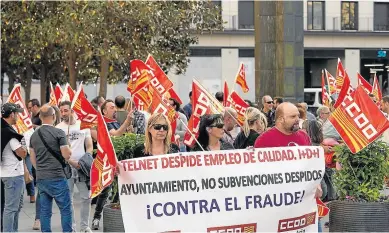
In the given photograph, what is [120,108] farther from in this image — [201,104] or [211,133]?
[211,133]

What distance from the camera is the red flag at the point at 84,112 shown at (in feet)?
35.9

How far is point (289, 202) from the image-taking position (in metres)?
6.19

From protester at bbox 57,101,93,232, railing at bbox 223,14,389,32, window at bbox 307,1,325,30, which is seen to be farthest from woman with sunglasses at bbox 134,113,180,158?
railing at bbox 223,14,389,32

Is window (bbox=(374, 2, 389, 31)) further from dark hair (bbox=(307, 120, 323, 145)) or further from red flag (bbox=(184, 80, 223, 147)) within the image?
red flag (bbox=(184, 80, 223, 147))

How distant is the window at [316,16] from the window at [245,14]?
3.23 m

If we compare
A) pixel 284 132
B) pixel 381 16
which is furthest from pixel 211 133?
pixel 381 16

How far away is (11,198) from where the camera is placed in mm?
8984

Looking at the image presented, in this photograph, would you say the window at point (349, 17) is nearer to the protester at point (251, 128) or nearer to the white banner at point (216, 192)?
the protester at point (251, 128)

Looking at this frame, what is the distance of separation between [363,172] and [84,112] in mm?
3812

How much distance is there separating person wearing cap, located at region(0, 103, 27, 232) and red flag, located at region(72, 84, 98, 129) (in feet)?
6.25

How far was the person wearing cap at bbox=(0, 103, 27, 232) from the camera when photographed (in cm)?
893

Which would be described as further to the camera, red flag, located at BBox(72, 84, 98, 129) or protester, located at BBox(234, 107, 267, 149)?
red flag, located at BBox(72, 84, 98, 129)

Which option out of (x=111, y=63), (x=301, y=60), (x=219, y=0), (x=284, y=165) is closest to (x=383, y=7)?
(x=219, y=0)

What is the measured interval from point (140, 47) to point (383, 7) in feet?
78.4
